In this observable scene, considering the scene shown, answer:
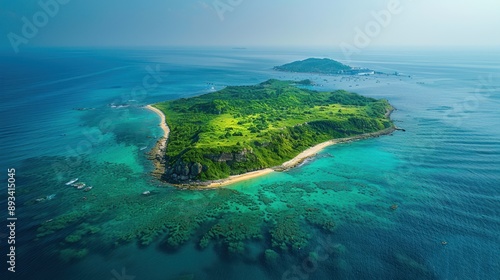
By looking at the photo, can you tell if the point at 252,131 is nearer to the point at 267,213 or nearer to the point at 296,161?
the point at 296,161

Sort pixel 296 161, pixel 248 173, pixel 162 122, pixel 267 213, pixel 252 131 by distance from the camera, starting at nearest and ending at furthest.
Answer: pixel 267 213
pixel 248 173
pixel 296 161
pixel 252 131
pixel 162 122

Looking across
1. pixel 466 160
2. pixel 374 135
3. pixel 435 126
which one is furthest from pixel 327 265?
pixel 435 126

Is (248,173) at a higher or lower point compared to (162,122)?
higher

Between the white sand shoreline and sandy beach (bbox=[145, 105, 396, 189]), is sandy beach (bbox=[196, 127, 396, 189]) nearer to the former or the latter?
sandy beach (bbox=[145, 105, 396, 189])

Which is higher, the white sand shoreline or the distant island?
the distant island

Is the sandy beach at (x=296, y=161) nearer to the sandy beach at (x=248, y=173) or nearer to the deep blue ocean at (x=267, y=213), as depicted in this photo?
the sandy beach at (x=248, y=173)

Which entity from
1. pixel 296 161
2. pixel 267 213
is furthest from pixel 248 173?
pixel 267 213

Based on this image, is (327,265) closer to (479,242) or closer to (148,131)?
(479,242)

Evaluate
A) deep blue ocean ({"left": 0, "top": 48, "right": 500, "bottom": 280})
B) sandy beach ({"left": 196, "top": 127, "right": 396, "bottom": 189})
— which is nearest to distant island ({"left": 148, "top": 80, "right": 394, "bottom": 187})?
sandy beach ({"left": 196, "top": 127, "right": 396, "bottom": 189})
